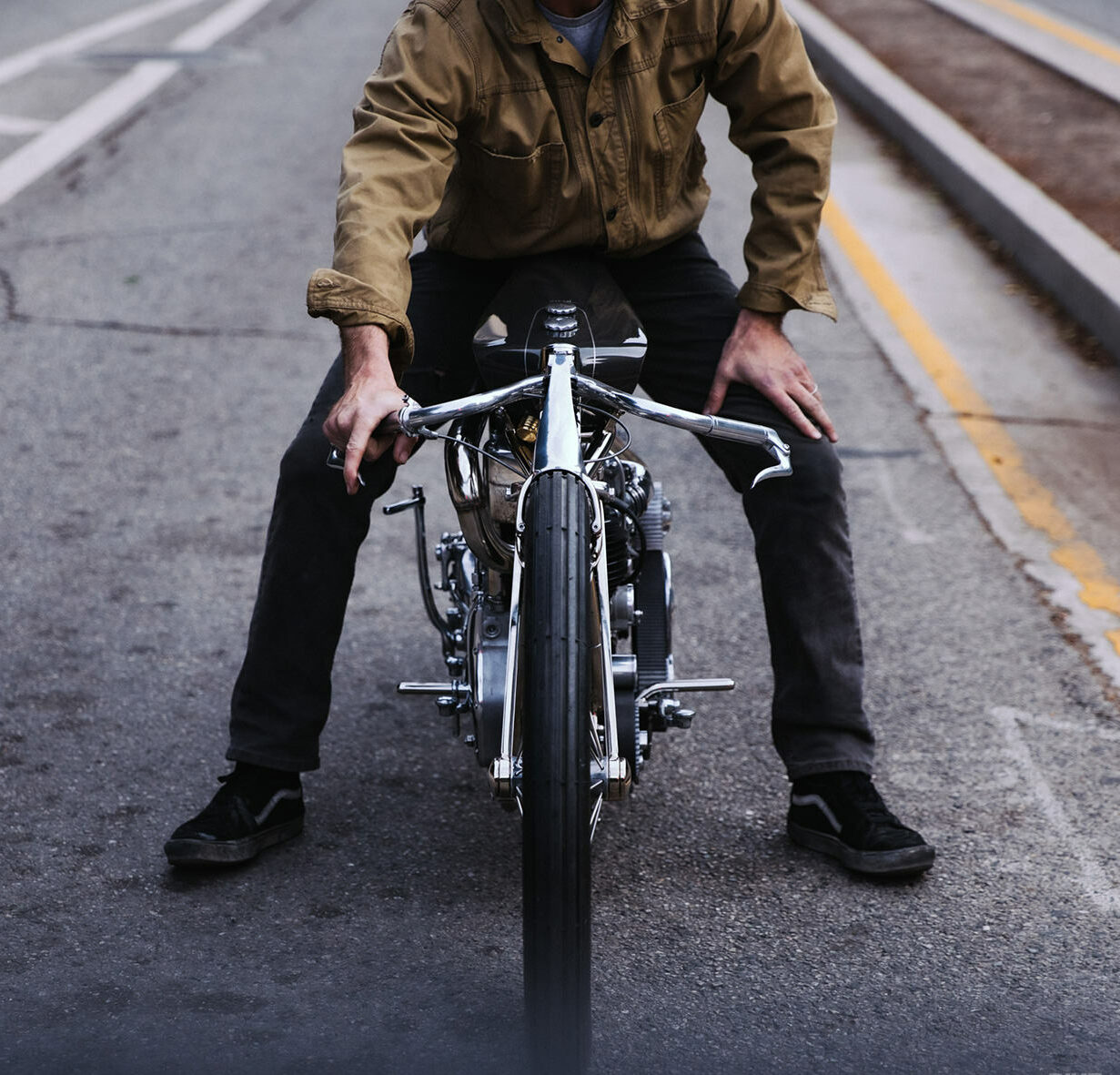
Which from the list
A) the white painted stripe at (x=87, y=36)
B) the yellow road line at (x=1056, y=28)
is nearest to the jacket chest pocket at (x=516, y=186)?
the white painted stripe at (x=87, y=36)

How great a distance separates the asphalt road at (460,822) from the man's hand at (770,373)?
0.86 metres

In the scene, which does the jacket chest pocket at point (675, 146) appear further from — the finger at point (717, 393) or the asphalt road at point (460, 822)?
the asphalt road at point (460, 822)

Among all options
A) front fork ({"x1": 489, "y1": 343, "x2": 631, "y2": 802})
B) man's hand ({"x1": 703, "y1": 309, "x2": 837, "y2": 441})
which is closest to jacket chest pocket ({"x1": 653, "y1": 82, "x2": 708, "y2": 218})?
man's hand ({"x1": 703, "y1": 309, "x2": 837, "y2": 441})

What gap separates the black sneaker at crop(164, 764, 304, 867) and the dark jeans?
0.18 feet

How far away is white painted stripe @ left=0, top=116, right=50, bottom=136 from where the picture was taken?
36.4 ft

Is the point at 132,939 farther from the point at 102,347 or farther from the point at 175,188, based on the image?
the point at 175,188

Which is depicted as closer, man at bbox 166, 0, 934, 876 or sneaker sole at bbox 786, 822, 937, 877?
man at bbox 166, 0, 934, 876

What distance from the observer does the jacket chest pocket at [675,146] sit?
300 cm

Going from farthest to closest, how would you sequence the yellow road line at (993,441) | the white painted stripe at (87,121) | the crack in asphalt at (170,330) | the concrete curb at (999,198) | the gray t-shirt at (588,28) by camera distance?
1. the white painted stripe at (87,121)
2. the concrete curb at (999,198)
3. the crack in asphalt at (170,330)
4. the yellow road line at (993,441)
5. the gray t-shirt at (588,28)

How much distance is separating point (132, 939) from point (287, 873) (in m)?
0.35

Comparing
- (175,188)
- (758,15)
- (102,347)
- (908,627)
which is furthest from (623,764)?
(175,188)

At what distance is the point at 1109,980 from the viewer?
271 cm

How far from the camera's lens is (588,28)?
2904mm

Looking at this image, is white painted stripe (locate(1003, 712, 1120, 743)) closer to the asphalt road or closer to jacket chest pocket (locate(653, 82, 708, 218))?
the asphalt road
